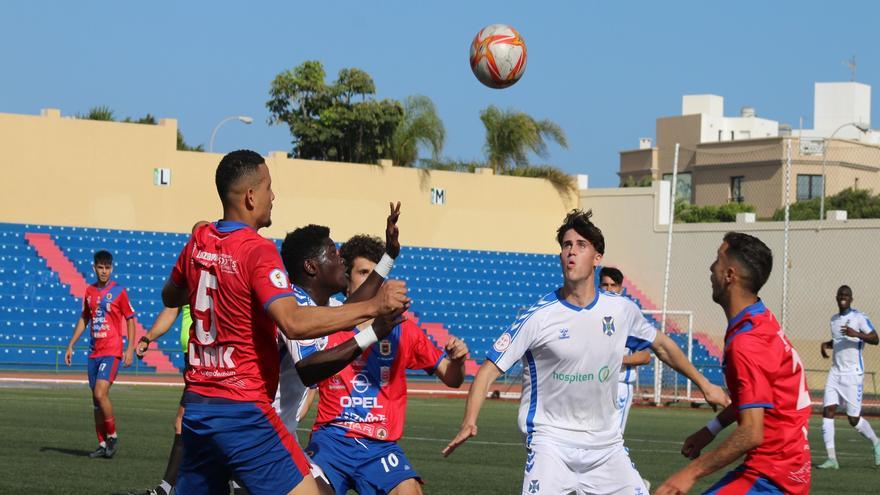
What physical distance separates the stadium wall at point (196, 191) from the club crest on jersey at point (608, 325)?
31019 millimetres

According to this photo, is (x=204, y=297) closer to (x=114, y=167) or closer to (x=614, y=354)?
(x=614, y=354)

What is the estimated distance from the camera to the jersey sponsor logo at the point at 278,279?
5785 mm

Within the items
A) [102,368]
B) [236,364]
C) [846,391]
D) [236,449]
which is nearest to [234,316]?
[236,364]

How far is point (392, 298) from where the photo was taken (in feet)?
18.5

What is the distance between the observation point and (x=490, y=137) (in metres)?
47.0

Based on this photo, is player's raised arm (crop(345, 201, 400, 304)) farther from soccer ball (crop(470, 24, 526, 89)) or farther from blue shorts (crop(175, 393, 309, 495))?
soccer ball (crop(470, 24, 526, 89))

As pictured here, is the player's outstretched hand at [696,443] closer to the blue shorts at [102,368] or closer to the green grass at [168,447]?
the green grass at [168,447]

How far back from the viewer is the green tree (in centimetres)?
4575

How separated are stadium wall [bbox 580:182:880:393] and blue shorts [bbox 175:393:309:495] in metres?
28.2

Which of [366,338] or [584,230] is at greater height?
[584,230]

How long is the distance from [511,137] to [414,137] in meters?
3.60

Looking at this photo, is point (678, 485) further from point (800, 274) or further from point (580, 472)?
point (800, 274)

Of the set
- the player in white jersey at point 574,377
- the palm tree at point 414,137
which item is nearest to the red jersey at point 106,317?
the player in white jersey at point 574,377

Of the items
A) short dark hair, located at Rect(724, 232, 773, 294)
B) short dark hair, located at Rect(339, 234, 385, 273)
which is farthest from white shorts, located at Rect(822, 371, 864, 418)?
short dark hair, located at Rect(724, 232, 773, 294)
